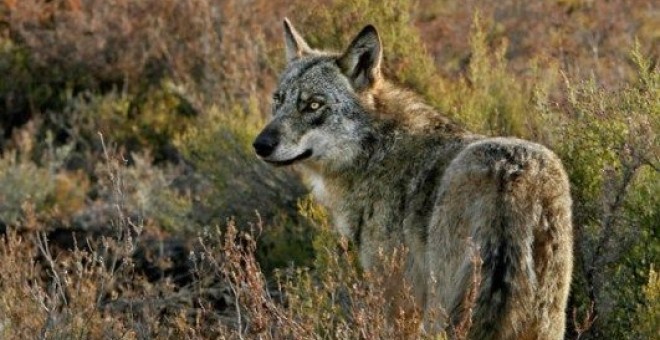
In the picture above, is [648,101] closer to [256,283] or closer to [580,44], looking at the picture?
[256,283]

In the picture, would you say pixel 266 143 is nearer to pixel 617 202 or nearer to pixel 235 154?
pixel 617 202

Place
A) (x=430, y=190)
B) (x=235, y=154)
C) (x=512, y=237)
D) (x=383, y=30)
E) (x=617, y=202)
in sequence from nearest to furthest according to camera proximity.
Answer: (x=512, y=237), (x=430, y=190), (x=617, y=202), (x=235, y=154), (x=383, y=30)

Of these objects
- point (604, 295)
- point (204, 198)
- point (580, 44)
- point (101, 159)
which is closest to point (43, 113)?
point (101, 159)

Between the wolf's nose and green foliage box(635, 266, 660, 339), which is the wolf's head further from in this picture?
green foliage box(635, 266, 660, 339)

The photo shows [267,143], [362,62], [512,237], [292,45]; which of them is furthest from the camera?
[292,45]

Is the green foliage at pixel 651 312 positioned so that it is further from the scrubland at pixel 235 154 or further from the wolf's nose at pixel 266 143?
the wolf's nose at pixel 266 143

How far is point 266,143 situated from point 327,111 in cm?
33

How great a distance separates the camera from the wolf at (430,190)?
454 cm

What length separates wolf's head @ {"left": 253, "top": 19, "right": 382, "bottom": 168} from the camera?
577 cm

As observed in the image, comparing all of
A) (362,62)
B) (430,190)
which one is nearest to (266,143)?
(362,62)

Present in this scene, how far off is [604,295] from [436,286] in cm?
121

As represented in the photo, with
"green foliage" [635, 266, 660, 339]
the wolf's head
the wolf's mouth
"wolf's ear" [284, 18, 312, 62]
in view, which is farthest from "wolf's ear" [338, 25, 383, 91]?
"green foliage" [635, 266, 660, 339]

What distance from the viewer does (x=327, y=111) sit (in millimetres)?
5805

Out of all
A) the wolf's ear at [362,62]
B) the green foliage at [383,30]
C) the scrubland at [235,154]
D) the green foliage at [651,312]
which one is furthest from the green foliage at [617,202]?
the green foliage at [383,30]
